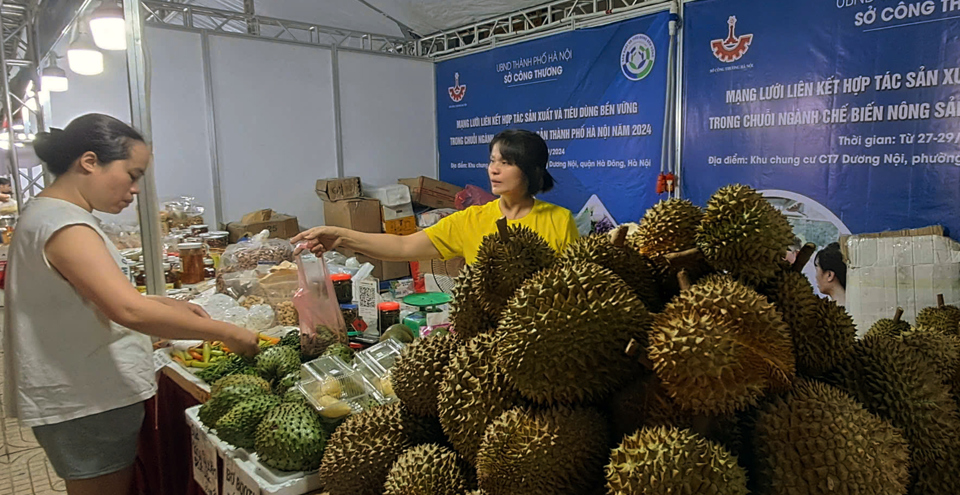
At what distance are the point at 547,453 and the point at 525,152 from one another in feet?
5.81

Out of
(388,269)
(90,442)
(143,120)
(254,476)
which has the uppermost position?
(143,120)

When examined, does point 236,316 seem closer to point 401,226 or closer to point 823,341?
point 823,341

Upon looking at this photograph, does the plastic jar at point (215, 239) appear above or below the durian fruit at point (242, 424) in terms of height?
above

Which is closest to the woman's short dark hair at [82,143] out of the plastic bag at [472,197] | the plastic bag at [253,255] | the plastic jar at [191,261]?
the plastic bag at [253,255]

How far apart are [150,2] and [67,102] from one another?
3.72 ft

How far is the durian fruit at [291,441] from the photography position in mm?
1296

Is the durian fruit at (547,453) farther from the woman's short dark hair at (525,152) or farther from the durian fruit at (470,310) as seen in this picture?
the woman's short dark hair at (525,152)

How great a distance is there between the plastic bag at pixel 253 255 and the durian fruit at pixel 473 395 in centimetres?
262

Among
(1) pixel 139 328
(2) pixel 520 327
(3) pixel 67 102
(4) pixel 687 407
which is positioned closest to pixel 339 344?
(1) pixel 139 328

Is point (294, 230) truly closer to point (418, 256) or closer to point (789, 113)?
point (418, 256)

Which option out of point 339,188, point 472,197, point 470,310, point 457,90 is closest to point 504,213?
point 470,310

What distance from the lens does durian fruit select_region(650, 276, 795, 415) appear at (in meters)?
0.71

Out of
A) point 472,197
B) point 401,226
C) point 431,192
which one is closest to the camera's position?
point 472,197

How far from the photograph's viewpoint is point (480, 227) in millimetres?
2531
